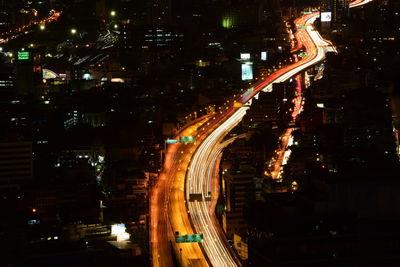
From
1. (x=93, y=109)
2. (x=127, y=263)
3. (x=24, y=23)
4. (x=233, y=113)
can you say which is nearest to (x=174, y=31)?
(x=24, y=23)

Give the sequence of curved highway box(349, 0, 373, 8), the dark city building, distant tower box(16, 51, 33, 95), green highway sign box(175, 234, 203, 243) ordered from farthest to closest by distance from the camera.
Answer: curved highway box(349, 0, 373, 8) < distant tower box(16, 51, 33, 95) < green highway sign box(175, 234, 203, 243) < the dark city building

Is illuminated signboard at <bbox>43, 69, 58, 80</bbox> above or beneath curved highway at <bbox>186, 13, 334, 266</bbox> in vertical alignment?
above

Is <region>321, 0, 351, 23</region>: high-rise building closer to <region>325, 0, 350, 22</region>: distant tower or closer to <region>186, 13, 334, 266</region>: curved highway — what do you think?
<region>325, 0, 350, 22</region>: distant tower

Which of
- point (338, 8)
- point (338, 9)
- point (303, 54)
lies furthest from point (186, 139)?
point (338, 8)

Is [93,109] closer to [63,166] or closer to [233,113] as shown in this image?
[233,113]

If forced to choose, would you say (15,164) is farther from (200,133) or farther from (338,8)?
(338,8)

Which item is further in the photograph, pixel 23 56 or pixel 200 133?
pixel 23 56

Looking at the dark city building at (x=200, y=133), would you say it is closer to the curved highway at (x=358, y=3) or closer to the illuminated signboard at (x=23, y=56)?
the illuminated signboard at (x=23, y=56)

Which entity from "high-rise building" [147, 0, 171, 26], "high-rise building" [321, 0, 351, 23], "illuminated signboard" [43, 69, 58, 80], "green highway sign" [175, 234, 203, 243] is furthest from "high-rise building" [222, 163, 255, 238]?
"high-rise building" [147, 0, 171, 26]
